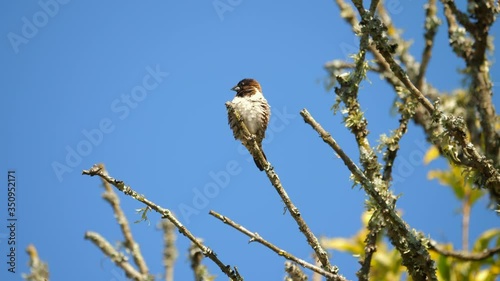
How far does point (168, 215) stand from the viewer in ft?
9.54

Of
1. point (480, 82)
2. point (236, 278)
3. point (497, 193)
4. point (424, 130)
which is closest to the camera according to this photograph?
point (236, 278)

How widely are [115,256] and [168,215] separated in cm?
200

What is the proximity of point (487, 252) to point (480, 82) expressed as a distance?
131 centimetres

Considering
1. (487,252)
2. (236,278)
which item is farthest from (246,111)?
(236,278)

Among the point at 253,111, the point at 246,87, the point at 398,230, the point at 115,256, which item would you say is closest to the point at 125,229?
the point at 115,256

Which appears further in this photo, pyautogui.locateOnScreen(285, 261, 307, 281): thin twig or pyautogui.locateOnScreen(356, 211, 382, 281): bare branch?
pyautogui.locateOnScreen(356, 211, 382, 281): bare branch

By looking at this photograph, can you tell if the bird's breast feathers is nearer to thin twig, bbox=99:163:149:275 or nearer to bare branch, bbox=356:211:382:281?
thin twig, bbox=99:163:149:275

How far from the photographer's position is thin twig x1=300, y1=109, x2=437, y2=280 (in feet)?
10.2

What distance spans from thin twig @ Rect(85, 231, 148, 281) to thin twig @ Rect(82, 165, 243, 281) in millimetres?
1331

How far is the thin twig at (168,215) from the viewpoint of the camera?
2.79 meters

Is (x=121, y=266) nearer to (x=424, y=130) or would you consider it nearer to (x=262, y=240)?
(x=262, y=240)

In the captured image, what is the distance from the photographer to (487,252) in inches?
180

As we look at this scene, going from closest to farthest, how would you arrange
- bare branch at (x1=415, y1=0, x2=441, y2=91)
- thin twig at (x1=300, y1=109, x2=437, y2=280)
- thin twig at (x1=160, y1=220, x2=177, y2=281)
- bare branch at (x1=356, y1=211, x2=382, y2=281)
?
1. thin twig at (x1=300, y1=109, x2=437, y2=280)
2. bare branch at (x1=356, y1=211, x2=382, y2=281)
3. thin twig at (x1=160, y1=220, x2=177, y2=281)
4. bare branch at (x1=415, y1=0, x2=441, y2=91)

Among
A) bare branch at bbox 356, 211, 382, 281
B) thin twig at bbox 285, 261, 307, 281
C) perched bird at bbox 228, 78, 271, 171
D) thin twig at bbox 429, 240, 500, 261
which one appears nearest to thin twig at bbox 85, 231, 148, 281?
thin twig at bbox 285, 261, 307, 281
